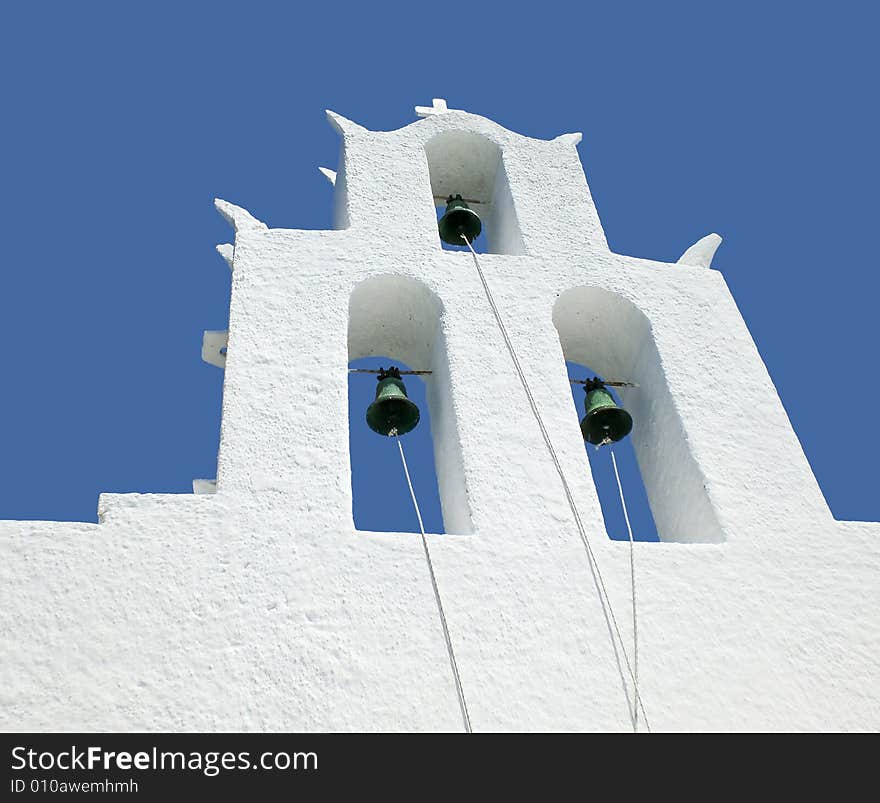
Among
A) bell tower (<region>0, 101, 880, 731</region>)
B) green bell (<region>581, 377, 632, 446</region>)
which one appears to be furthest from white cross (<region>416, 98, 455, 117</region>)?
green bell (<region>581, 377, 632, 446</region>)

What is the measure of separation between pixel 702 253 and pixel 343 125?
291 cm

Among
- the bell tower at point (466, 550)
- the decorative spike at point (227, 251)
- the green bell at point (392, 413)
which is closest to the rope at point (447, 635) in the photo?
the bell tower at point (466, 550)

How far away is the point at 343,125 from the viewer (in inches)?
361

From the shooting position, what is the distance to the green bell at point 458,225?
8.77 meters

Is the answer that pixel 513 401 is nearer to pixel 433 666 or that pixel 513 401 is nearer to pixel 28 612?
pixel 433 666

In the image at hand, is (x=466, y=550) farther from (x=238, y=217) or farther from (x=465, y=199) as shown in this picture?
(x=465, y=199)

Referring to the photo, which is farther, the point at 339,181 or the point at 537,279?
the point at 339,181

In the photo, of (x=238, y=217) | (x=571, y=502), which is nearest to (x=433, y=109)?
(x=238, y=217)

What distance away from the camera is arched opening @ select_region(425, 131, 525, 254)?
9.34 metres

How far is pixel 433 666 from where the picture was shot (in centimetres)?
513

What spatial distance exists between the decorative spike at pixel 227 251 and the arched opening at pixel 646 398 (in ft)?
7.14

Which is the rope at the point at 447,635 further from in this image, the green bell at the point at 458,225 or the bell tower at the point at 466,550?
the green bell at the point at 458,225
